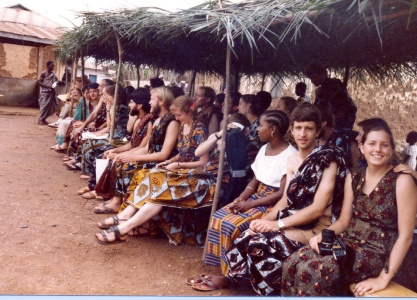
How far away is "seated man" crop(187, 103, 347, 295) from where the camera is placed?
3152 mm

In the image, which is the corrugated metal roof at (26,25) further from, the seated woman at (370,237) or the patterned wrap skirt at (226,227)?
the seated woman at (370,237)

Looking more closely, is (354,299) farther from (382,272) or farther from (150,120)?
(150,120)

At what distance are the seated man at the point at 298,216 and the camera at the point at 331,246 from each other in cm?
29

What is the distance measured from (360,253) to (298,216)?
0.53 metres

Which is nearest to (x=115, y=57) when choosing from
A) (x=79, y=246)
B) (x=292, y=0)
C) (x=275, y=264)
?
(x=79, y=246)

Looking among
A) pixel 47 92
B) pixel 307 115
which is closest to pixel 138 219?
pixel 307 115

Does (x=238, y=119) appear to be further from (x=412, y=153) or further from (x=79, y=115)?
(x=79, y=115)

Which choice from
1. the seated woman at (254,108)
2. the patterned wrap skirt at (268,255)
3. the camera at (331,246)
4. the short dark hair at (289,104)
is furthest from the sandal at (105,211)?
the camera at (331,246)

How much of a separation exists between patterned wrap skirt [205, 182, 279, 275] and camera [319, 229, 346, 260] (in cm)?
84

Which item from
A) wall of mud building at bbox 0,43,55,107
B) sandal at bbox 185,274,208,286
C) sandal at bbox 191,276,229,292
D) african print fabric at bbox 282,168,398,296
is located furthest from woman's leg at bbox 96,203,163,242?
wall of mud building at bbox 0,43,55,107

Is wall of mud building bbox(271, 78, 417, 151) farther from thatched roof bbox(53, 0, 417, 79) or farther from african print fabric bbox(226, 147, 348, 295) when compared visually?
african print fabric bbox(226, 147, 348, 295)

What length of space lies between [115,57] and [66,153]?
204cm

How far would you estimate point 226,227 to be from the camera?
12.0ft

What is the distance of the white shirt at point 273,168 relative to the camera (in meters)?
3.87
